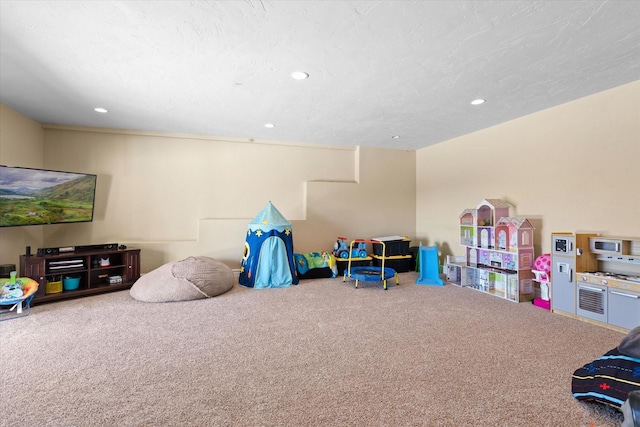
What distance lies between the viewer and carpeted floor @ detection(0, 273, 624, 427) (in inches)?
72.3

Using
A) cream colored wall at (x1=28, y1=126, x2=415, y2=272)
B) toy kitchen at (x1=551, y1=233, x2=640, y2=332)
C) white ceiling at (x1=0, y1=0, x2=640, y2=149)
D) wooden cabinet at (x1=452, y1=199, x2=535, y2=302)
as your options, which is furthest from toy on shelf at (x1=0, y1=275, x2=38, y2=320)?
toy kitchen at (x1=551, y1=233, x2=640, y2=332)

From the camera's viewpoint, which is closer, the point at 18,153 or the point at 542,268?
the point at 542,268

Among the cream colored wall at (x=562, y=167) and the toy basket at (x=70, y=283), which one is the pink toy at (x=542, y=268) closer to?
the cream colored wall at (x=562, y=167)

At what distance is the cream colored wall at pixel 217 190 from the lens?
510 centimetres

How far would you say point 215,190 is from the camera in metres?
5.67

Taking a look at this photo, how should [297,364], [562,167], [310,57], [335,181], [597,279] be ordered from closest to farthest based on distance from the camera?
[297,364]
[310,57]
[597,279]
[562,167]
[335,181]

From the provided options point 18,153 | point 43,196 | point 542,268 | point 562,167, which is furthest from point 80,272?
point 562,167

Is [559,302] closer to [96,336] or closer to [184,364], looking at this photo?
[184,364]

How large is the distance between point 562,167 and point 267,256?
13.9 feet

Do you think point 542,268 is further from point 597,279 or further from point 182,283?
point 182,283

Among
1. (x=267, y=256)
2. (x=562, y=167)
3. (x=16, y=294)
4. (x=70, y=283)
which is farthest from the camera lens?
(x=267, y=256)

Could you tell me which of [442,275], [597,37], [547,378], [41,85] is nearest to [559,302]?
[547,378]

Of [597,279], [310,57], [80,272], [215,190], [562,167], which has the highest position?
[310,57]

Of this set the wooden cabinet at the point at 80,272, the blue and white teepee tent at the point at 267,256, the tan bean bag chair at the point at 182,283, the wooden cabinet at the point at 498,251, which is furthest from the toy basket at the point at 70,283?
the wooden cabinet at the point at 498,251
